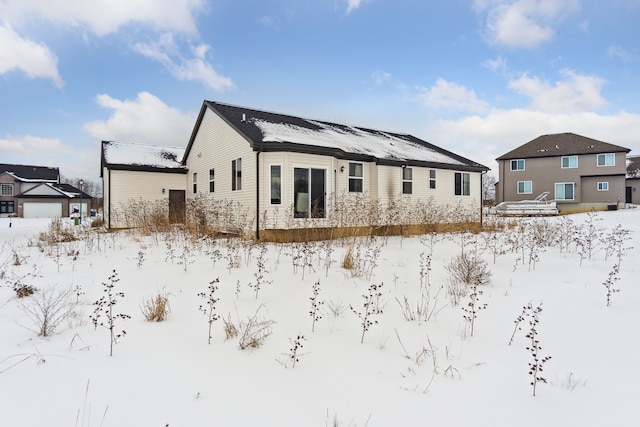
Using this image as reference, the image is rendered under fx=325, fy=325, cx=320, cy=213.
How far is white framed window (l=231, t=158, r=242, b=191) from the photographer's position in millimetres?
11609

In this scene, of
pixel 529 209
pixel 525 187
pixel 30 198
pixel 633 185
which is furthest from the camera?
pixel 30 198

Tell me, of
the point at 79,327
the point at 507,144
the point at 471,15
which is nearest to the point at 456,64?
the point at 471,15

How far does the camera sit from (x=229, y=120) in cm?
1194

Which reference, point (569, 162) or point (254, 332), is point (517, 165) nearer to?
point (569, 162)

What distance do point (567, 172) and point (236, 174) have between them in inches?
1217

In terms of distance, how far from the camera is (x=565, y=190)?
96.8 feet

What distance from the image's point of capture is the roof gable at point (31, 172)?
39844 mm

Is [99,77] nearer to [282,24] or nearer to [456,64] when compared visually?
[282,24]

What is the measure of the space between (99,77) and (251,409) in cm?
1704

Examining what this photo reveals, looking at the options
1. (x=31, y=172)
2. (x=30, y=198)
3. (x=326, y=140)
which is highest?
(x=31, y=172)

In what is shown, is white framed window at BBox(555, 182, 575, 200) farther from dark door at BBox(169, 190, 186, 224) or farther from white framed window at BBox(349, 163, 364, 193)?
dark door at BBox(169, 190, 186, 224)

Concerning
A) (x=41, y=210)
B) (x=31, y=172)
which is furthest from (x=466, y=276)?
(x=31, y=172)

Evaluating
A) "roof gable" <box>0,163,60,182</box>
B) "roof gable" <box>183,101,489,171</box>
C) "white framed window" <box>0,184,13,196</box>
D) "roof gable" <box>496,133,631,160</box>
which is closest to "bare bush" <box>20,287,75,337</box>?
"roof gable" <box>183,101,489,171</box>

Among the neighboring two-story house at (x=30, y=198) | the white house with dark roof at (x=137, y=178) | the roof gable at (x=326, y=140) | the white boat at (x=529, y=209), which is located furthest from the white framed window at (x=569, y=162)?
the neighboring two-story house at (x=30, y=198)
